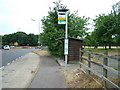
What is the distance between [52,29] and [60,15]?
727 centimetres

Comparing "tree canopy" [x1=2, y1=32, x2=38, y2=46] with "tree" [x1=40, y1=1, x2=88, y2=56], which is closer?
"tree" [x1=40, y1=1, x2=88, y2=56]

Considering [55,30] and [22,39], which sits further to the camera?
[22,39]

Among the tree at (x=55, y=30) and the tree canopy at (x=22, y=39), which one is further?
the tree canopy at (x=22, y=39)

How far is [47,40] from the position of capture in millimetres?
17312

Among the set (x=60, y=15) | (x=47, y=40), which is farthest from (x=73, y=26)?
(x=60, y=15)

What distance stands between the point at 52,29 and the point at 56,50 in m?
2.40

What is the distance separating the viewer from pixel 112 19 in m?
27.0

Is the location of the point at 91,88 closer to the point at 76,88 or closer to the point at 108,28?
the point at 76,88

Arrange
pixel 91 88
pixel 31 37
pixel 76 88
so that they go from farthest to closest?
pixel 31 37 → pixel 76 88 → pixel 91 88

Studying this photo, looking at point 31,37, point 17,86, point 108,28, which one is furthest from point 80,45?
point 31,37

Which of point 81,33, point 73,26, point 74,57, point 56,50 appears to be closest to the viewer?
point 74,57

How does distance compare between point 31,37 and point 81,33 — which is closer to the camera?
point 81,33

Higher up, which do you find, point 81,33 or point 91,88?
point 81,33

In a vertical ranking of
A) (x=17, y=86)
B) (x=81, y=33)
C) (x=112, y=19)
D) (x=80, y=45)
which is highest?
(x=112, y=19)
